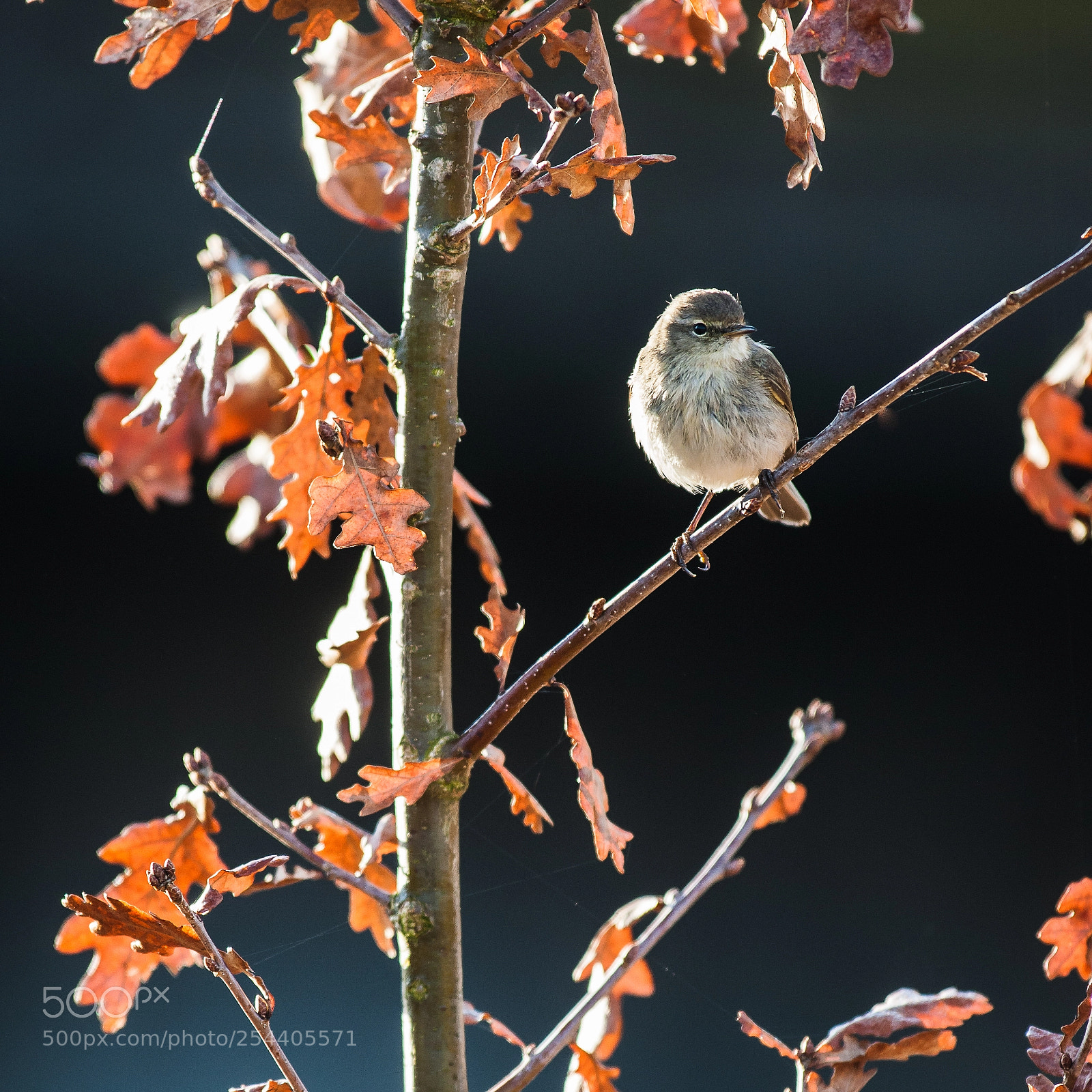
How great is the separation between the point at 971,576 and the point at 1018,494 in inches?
10.6

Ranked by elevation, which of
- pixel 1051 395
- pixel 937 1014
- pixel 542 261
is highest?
pixel 542 261

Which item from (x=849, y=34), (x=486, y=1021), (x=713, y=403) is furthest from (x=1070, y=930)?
(x=713, y=403)

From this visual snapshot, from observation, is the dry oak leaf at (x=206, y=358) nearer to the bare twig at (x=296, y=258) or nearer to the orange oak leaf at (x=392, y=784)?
the bare twig at (x=296, y=258)

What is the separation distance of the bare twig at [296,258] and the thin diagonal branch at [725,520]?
34 centimetres

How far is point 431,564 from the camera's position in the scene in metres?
0.97

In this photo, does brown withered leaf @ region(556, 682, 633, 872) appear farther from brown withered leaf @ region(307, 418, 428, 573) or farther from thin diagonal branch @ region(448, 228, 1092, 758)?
brown withered leaf @ region(307, 418, 428, 573)

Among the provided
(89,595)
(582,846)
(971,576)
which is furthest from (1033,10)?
(89,595)

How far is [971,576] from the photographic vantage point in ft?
9.33

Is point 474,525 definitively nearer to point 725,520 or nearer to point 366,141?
point 725,520

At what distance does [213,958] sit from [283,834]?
0.65ft

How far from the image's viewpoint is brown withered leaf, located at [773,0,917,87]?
851 mm

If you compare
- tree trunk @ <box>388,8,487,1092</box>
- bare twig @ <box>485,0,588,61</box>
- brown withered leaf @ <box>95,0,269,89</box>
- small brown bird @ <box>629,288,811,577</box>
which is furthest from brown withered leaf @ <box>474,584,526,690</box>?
small brown bird @ <box>629,288,811,577</box>

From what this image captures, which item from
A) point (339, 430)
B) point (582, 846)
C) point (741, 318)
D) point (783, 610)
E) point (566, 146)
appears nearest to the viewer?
point (339, 430)

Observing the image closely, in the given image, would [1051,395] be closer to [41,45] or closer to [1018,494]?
[1018,494]
